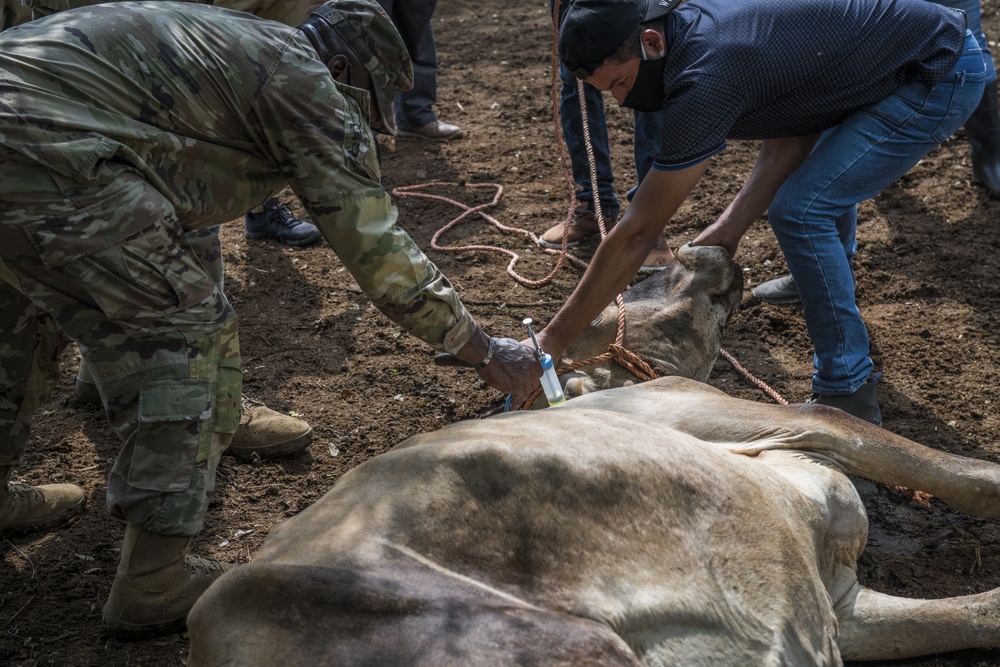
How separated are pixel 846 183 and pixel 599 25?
1.18m

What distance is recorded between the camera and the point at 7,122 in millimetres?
2426

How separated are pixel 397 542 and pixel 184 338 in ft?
3.75

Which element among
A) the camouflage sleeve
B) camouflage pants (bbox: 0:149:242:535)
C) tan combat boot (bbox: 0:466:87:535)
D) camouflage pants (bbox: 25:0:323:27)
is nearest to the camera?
camouflage pants (bbox: 0:149:242:535)

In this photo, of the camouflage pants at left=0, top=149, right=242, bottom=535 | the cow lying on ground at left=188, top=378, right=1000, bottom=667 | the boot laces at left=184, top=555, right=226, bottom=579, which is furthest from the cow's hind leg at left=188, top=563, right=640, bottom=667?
the boot laces at left=184, top=555, right=226, bottom=579

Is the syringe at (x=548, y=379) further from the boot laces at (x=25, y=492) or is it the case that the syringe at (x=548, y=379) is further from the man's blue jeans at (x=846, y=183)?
the boot laces at (x=25, y=492)

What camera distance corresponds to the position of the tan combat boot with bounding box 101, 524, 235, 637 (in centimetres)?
282

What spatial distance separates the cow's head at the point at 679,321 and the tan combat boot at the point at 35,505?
193cm

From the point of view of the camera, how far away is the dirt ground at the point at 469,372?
314 centimetres

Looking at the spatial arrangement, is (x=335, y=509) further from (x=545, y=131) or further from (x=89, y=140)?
(x=545, y=131)

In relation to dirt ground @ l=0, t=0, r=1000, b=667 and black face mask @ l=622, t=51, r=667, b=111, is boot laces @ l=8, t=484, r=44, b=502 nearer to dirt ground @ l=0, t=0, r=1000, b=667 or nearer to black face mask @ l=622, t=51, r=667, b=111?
dirt ground @ l=0, t=0, r=1000, b=667

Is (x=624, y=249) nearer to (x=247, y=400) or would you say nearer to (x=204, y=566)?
(x=204, y=566)

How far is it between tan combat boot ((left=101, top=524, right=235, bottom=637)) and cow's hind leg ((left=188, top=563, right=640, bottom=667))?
1.12 m

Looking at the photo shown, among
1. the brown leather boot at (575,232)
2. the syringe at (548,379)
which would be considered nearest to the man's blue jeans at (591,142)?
the brown leather boot at (575,232)

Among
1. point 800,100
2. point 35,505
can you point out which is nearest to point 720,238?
point 800,100
